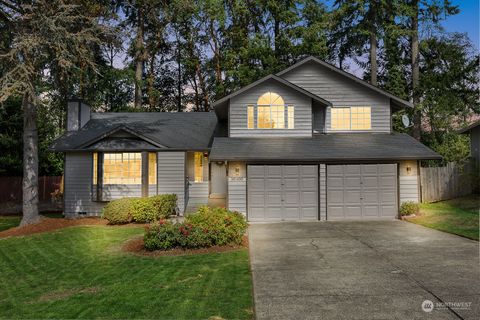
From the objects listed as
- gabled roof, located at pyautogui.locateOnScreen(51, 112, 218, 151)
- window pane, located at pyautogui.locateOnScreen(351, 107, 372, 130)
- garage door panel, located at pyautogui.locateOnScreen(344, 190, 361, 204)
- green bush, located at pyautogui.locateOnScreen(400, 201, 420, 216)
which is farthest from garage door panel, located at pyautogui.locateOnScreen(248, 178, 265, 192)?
window pane, located at pyautogui.locateOnScreen(351, 107, 372, 130)

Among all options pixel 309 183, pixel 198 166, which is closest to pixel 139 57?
pixel 198 166

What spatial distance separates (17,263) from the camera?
974 cm

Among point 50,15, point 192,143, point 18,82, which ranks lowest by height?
point 192,143

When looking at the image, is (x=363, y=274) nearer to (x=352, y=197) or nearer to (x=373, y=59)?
(x=352, y=197)

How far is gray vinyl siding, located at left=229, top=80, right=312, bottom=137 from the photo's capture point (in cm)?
1756

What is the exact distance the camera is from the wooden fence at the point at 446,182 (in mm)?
19594

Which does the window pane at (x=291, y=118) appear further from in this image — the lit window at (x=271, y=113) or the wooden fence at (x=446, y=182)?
the wooden fence at (x=446, y=182)

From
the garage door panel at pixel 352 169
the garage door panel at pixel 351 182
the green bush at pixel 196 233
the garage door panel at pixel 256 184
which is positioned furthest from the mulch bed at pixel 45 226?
the garage door panel at pixel 352 169

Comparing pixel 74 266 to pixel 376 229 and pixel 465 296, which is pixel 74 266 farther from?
pixel 376 229

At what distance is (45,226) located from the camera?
1477cm

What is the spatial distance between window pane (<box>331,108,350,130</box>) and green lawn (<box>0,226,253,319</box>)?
11138 millimetres

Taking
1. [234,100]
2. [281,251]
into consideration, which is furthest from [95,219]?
[281,251]

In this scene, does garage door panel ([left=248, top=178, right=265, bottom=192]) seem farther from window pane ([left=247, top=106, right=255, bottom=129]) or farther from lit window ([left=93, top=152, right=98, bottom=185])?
lit window ([left=93, top=152, right=98, bottom=185])

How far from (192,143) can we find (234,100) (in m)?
3.26
